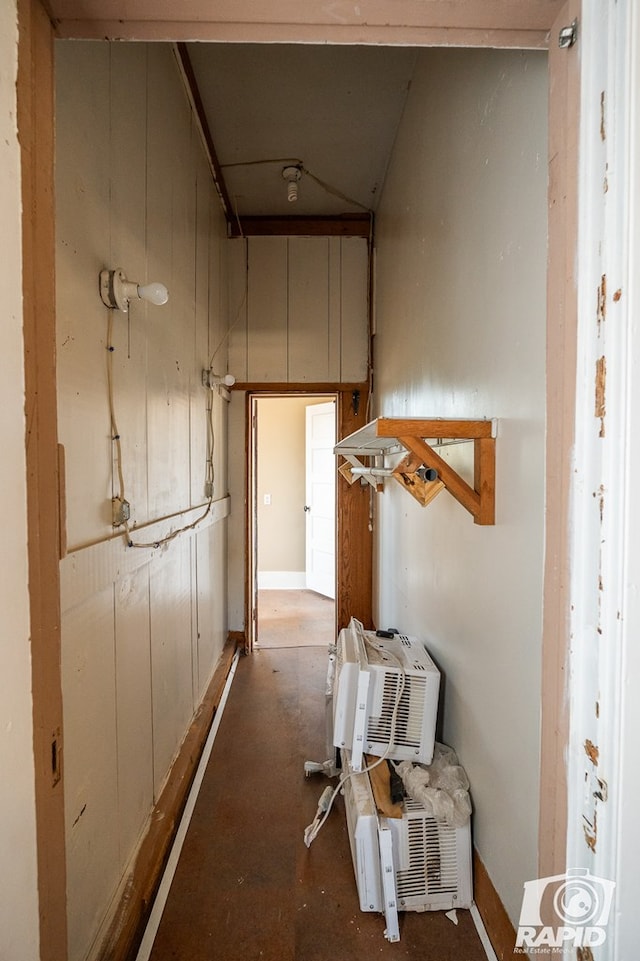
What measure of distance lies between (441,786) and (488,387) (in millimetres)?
1178

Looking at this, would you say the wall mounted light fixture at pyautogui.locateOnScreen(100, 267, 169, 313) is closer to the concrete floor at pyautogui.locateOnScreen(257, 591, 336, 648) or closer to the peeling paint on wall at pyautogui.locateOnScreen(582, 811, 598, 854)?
the peeling paint on wall at pyautogui.locateOnScreen(582, 811, 598, 854)

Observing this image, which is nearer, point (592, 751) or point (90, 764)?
point (592, 751)

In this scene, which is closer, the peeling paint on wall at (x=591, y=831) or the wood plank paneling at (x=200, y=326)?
the peeling paint on wall at (x=591, y=831)

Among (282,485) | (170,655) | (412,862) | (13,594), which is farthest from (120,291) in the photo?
(282,485)

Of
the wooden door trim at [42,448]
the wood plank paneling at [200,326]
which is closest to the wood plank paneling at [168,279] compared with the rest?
the wood plank paneling at [200,326]

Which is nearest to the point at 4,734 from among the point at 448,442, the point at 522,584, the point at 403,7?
the point at 522,584

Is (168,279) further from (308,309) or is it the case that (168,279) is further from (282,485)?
(282,485)

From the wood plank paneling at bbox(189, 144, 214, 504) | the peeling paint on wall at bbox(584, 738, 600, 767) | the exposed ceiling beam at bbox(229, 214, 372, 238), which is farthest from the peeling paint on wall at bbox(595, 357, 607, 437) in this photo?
the exposed ceiling beam at bbox(229, 214, 372, 238)

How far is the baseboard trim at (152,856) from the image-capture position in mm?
1171

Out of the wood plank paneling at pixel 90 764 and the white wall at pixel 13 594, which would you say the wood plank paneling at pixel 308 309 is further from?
the white wall at pixel 13 594

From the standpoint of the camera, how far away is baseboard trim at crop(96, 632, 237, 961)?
1.17 metres

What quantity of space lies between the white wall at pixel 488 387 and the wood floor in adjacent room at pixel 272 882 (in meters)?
0.41

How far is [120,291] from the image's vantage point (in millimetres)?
1234

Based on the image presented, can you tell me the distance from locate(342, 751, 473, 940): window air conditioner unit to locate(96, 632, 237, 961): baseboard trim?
62cm
